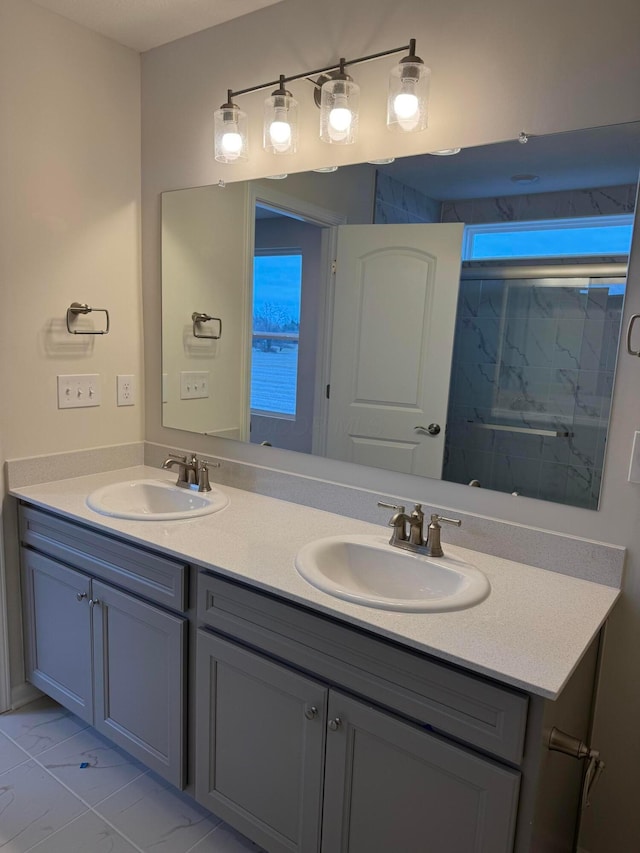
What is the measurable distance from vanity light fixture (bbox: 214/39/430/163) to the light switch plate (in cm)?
98

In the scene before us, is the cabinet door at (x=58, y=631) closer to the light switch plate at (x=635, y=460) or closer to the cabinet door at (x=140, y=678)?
the cabinet door at (x=140, y=678)

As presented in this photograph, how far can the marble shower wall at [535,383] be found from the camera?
1453mm

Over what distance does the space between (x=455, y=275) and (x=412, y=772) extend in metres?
1.23

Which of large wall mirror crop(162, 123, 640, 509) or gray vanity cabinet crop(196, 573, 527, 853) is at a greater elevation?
large wall mirror crop(162, 123, 640, 509)

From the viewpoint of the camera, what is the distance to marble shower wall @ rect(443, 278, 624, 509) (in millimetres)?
1453

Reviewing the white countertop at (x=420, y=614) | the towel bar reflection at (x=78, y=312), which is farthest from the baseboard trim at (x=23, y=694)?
the towel bar reflection at (x=78, y=312)

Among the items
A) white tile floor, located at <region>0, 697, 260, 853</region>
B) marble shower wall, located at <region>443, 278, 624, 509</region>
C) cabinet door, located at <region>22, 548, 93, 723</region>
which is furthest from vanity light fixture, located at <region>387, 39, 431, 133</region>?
white tile floor, located at <region>0, 697, 260, 853</region>

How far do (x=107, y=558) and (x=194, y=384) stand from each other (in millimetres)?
783

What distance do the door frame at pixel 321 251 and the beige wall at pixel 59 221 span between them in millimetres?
599

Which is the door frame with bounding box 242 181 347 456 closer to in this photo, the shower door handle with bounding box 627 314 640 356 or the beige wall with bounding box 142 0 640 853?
the beige wall with bounding box 142 0 640 853

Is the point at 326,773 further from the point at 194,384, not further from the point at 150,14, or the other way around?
the point at 150,14

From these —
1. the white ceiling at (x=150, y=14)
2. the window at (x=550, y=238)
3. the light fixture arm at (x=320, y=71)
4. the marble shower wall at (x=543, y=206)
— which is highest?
the white ceiling at (x=150, y=14)

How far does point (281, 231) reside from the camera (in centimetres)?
197

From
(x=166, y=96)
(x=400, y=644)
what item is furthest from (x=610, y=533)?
(x=166, y=96)
